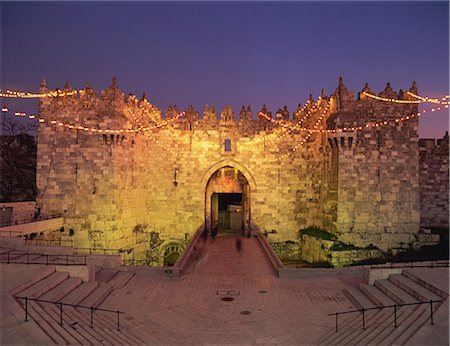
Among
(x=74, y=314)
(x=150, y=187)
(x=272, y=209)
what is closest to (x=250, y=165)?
(x=272, y=209)

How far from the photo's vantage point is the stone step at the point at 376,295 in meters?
11.4

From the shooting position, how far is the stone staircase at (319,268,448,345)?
8820 millimetres

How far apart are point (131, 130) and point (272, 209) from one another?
408 inches

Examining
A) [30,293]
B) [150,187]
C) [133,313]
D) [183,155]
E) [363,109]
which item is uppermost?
[363,109]

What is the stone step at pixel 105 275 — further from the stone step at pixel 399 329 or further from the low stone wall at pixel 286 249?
the low stone wall at pixel 286 249

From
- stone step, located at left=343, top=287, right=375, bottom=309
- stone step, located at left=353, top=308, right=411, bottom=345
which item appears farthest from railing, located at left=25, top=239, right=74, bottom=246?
stone step, located at left=353, top=308, right=411, bottom=345

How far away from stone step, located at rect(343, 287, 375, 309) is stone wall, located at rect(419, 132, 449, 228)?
44.9 feet

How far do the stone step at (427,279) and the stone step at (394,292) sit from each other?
62 cm

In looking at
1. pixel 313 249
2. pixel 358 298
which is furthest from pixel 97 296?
pixel 313 249

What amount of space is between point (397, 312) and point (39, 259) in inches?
504

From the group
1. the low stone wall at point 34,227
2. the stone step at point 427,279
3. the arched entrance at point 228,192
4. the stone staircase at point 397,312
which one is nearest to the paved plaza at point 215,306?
the stone staircase at point 397,312

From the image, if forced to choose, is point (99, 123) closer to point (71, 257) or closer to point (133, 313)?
point (71, 257)

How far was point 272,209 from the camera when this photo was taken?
2545 centimetres

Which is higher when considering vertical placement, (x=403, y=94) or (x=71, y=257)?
(x=403, y=94)
